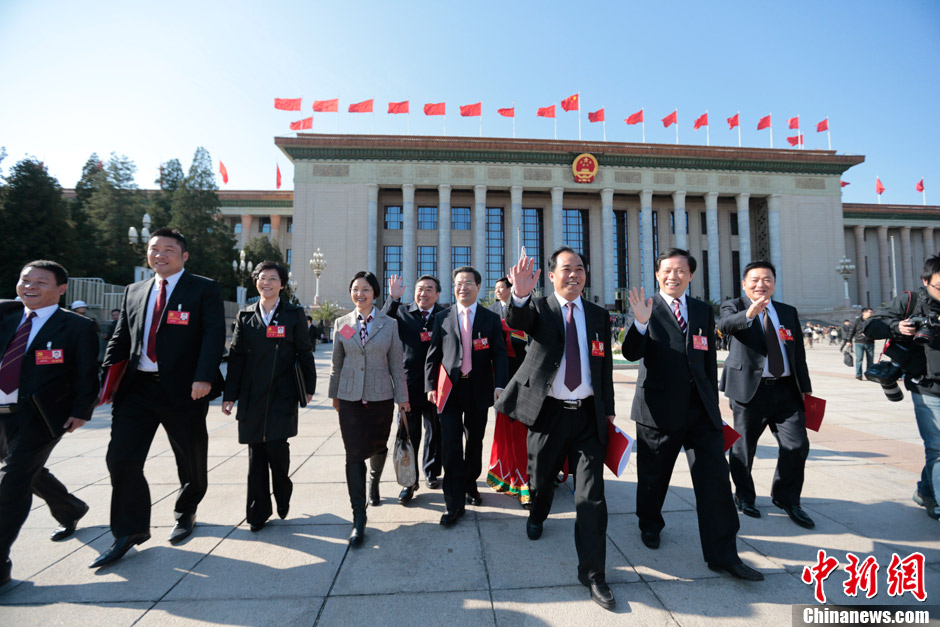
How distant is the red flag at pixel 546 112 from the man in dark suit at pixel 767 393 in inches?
1465

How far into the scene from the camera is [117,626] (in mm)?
2291

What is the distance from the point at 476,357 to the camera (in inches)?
159

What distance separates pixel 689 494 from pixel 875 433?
15.6 feet

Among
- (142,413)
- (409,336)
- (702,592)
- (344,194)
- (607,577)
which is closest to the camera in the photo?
(702,592)

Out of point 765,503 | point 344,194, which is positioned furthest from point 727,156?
point 765,503

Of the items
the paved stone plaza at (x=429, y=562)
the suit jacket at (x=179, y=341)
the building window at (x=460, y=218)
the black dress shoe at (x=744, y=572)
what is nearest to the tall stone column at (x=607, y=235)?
the building window at (x=460, y=218)

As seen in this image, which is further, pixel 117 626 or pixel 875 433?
pixel 875 433

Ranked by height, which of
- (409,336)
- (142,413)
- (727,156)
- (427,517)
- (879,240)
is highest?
(727,156)

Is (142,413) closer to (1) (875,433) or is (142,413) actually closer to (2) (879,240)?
(1) (875,433)

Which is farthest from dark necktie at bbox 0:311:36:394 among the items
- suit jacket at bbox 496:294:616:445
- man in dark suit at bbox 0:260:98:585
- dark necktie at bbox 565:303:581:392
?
dark necktie at bbox 565:303:581:392

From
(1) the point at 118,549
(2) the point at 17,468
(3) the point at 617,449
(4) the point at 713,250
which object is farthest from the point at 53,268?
(4) the point at 713,250

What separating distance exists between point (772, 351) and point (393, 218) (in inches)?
1571

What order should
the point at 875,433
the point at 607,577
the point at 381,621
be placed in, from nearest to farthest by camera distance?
the point at 381,621 < the point at 607,577 < the point at 875,433

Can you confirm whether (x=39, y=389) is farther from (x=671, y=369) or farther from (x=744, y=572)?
(x=744, y=572)
